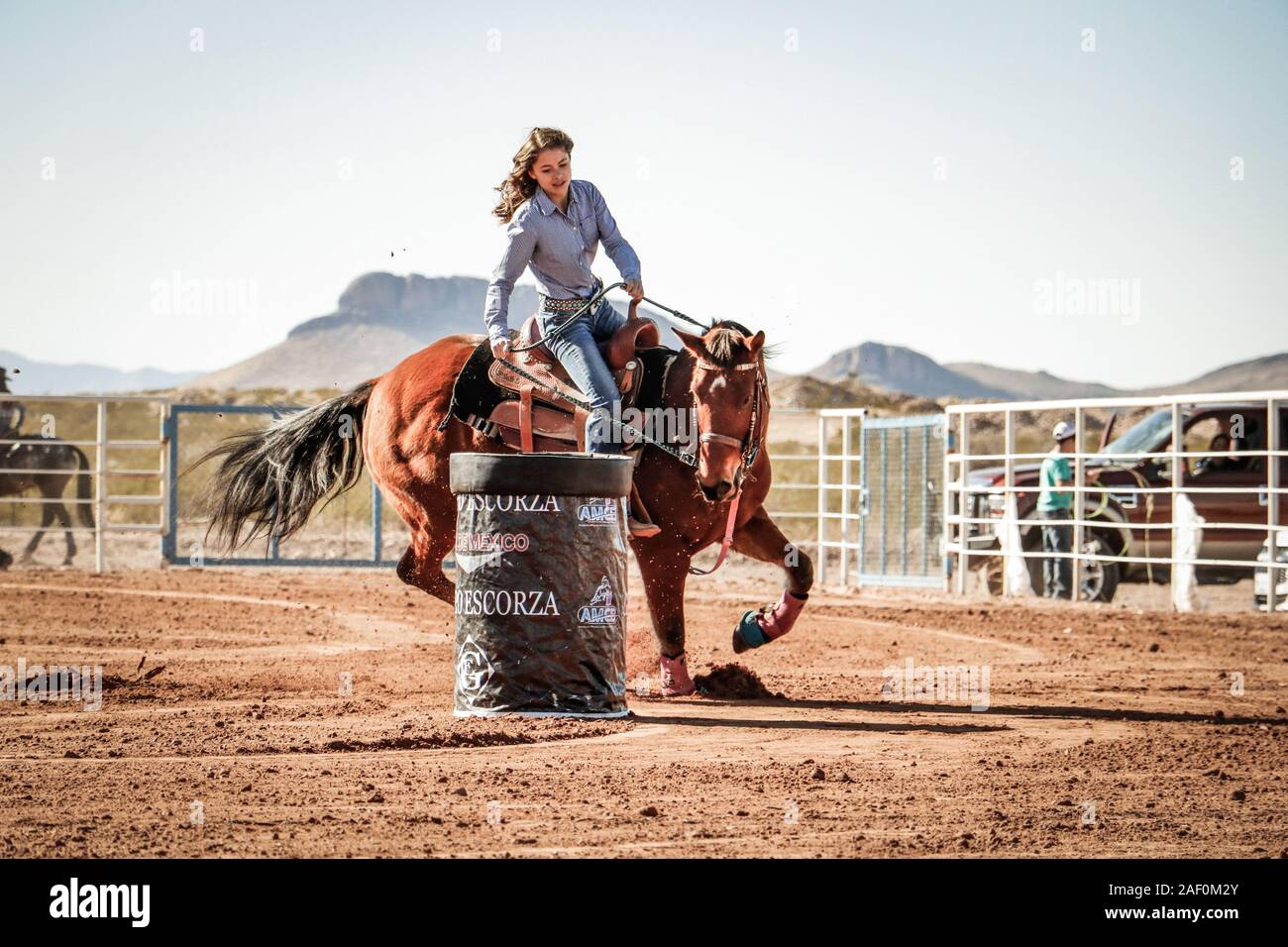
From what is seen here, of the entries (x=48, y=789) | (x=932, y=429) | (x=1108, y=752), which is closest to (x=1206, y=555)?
(x=932, y=429)

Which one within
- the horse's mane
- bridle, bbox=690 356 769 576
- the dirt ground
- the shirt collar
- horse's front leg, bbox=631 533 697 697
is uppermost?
the shirt collar

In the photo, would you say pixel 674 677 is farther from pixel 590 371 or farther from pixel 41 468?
pixel 41 468

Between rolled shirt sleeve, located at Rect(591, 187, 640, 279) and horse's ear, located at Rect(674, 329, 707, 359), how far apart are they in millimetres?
438

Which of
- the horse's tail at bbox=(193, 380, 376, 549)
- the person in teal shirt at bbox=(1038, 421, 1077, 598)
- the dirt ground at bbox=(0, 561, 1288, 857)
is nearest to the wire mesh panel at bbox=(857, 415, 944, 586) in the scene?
the person in teal shirt at bbox=(1038, 421, 1077, 598)

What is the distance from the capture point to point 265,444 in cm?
962

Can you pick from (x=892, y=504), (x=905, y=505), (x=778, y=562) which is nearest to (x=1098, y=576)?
(x=905, y=505)

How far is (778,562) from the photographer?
8.33 metres

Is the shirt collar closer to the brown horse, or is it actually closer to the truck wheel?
the brown horse

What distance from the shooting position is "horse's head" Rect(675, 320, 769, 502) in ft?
24.5

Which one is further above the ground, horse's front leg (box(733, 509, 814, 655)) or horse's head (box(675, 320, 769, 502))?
horse's head (box(675, 320, 769, 502))

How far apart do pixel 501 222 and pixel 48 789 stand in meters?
4.17

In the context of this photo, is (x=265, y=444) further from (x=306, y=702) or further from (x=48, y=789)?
(x=48, y=789)

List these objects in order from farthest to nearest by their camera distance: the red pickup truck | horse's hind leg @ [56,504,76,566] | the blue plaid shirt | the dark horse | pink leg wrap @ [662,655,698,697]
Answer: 1. the dark horse
2. horse's hind leg @ [56,504,76,566]
3. the red pickup truck
4. pink leg wrap @ [662,655,698,697]
5. the blue plaid shirt
